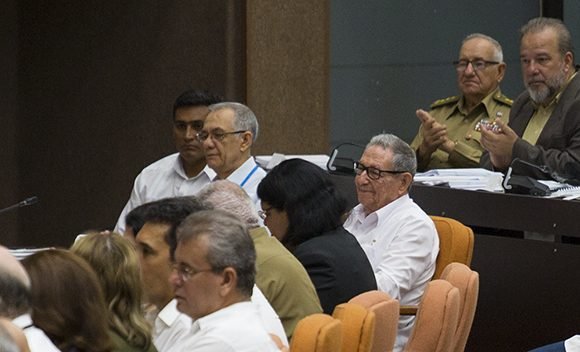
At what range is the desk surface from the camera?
621 centimetres

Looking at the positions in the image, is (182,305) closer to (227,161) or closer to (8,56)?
(227,161)

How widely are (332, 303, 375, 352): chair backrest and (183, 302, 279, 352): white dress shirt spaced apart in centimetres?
40

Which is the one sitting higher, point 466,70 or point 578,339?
point 466,70

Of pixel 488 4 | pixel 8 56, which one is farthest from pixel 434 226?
pixel 488 4

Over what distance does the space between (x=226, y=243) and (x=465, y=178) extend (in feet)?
10.3

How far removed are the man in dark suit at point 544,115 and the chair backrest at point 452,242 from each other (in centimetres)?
58

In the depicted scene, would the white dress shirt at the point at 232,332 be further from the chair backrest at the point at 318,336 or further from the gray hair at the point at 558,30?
the gray hair at the point at 558,30

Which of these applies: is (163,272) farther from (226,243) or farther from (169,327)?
(226,243)

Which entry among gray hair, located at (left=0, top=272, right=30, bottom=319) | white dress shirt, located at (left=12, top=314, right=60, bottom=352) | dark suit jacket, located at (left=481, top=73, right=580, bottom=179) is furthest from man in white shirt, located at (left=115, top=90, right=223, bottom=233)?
gray hair, located at (left=0, top=272, right=30, bottom=319)

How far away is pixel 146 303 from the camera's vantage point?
453cm

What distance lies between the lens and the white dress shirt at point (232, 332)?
3.59m

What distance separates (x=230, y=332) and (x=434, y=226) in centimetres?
283

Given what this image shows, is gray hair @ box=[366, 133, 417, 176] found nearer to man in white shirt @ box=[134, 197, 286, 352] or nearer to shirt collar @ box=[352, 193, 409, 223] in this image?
shirt collar @ box=[352, 193, 409, 223]

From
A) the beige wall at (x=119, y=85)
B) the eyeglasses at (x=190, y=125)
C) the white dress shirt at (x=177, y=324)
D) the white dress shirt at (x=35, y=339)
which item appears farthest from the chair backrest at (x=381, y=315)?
the beige wall at (x=119, y=85)
